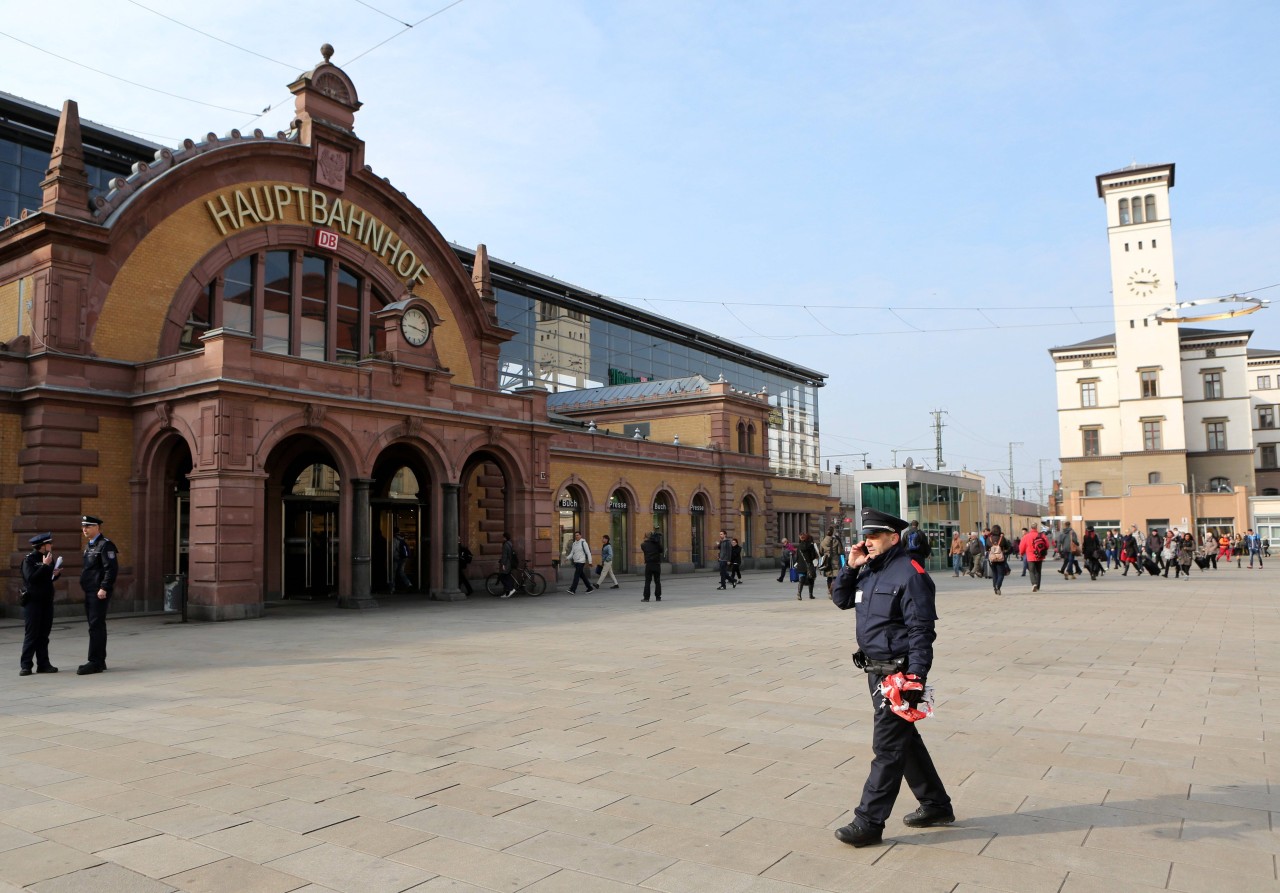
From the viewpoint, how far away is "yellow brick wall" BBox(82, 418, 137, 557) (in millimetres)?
20473

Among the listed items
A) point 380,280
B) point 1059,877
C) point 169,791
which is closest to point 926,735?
point 1059,877

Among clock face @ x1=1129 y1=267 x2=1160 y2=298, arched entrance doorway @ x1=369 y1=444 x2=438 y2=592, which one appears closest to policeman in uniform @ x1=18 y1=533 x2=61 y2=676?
arched entrance doorway @ x1=369 y1=444 x2=438 y2=592

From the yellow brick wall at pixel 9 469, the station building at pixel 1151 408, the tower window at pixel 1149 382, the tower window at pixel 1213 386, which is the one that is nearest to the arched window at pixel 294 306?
the yellow brick wall at pixel 9 469

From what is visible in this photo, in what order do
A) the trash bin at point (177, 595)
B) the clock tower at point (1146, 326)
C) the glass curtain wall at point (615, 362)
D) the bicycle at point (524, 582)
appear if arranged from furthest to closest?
the clock tower at point (1146, 326) → the glass curtain wall at point (615, 362) → the bicycle at point (524, 582) → the trash bin at point (177, 595)

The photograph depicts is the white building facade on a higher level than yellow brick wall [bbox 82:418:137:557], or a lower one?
higher

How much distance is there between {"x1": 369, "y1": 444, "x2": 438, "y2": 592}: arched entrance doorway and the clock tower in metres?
55.5

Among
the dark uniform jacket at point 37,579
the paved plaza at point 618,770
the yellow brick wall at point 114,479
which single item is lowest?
the paved plaza at point 618,770

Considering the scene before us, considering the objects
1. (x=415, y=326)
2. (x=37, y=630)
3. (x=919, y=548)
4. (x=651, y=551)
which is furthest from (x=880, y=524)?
(x=415, y=326)

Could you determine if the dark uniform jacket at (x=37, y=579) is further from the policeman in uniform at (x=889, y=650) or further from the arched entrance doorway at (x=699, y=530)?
the arched entrance doorway at (x=699, y=530)

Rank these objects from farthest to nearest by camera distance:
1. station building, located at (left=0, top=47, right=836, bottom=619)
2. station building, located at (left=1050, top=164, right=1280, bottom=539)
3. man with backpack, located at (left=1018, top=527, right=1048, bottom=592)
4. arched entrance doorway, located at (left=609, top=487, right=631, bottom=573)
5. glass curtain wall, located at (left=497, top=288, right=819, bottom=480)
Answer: station building, located at (left=1050, top=164, right=1280, bottom=539), glass curtain wall, located at (left=497, top=288, right=819, bottom=480), arched entrance doorway, located at (left=609, top=487, right=631, bottom=573), man with backpack, located at (left=1018, top=527, right=1048, bottom=592), station building, located at (left=0, top=47, right=836, bottom=619)

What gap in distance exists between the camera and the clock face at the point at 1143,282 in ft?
217

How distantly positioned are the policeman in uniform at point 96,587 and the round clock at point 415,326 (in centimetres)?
1195

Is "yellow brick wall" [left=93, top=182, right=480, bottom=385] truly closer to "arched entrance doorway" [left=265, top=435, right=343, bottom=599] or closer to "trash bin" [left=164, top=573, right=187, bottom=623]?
"arched entrance doorway" [left=265, top=435, right=343, bottom=599]

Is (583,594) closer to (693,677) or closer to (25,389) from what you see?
(25,389)
